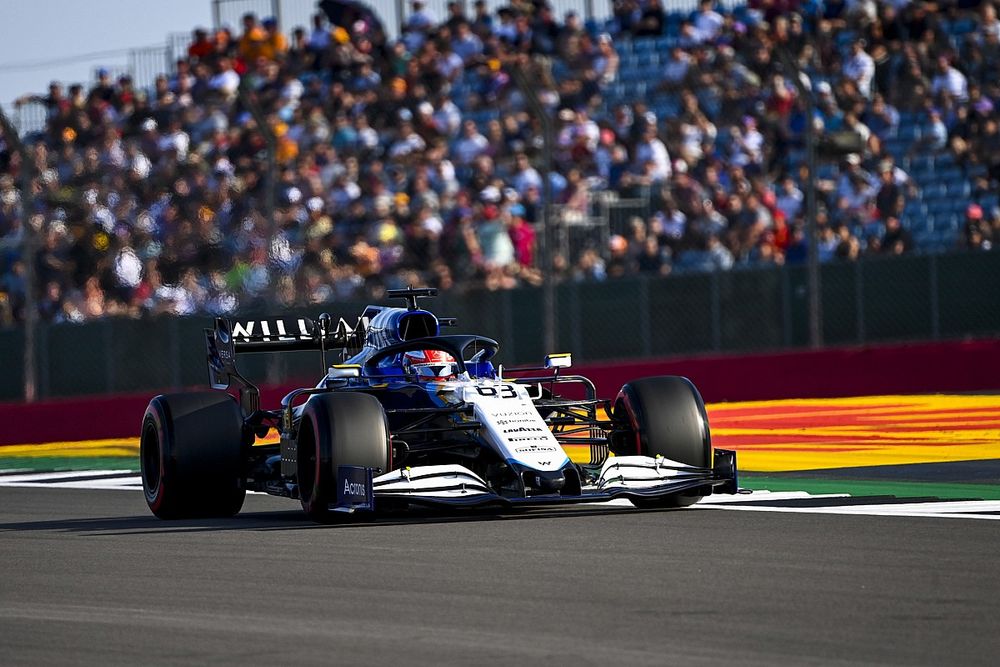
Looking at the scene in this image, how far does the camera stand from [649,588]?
23.0 ft

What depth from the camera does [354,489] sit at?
948 cm

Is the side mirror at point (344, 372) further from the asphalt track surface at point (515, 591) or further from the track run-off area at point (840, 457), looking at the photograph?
the track run-off area at point (840, 457)

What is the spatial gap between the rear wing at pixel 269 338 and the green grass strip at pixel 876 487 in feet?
9.16

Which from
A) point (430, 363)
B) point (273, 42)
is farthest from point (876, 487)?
point (273, 42)

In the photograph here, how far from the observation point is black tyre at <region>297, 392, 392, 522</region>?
31.2 feet

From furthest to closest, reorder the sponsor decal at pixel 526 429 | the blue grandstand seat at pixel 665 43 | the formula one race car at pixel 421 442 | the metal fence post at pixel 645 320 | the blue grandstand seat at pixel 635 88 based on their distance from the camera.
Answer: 1. the blue grandstand seat at pixel 665 43
2. the blue grandstand seat at pixel 635 88
3. the metal fence post at pixel 645 320
4. the sponsor decal at pixel 526 429
5. the formula one race car at pixel 421 442

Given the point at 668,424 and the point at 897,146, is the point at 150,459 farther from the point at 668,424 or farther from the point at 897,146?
the point at 897,146

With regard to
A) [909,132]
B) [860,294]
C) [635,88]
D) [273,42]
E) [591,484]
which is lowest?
[591,484]

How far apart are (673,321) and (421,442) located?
881cm

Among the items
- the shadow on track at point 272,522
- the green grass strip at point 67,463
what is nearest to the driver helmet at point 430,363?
the shadow on track at point 272,522

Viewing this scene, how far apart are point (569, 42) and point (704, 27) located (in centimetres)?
193

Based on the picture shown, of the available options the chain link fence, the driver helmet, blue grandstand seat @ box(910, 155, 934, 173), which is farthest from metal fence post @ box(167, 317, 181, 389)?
the driver helmet

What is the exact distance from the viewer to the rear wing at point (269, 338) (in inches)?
457

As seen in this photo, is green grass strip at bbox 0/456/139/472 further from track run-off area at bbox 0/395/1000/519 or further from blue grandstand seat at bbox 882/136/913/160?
blue grandstand seat at bbox 882/136/913/160
